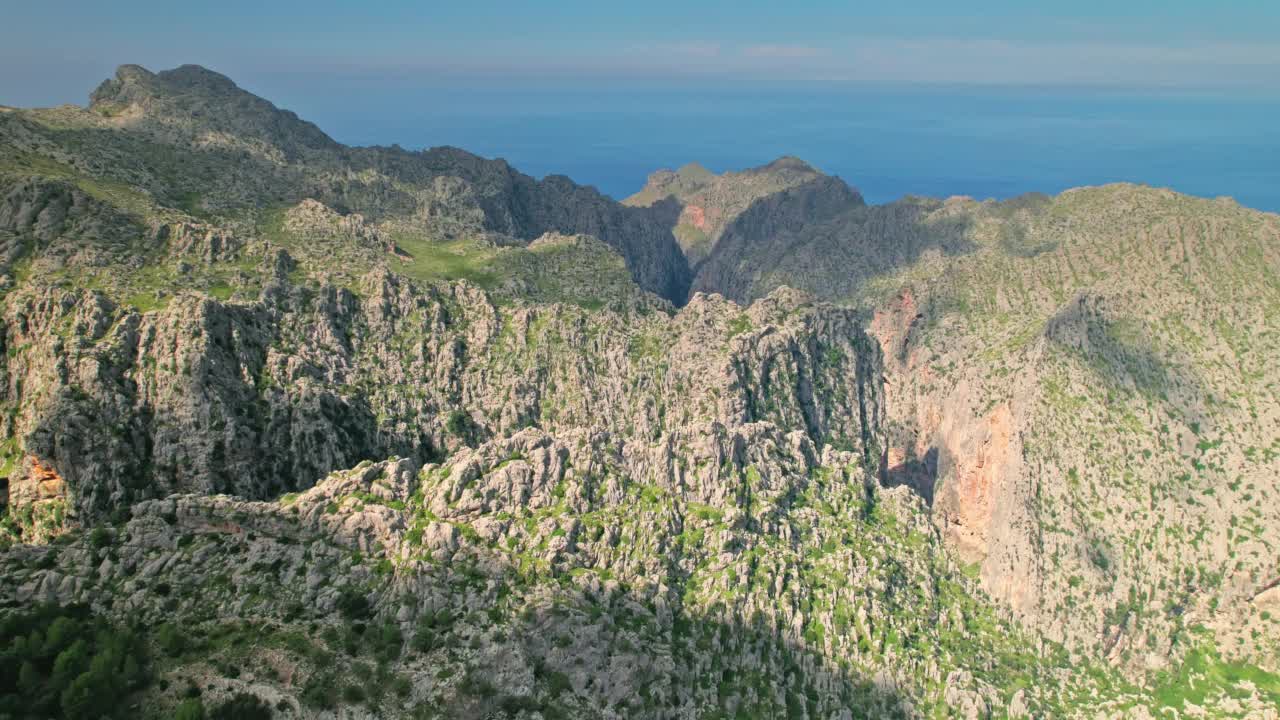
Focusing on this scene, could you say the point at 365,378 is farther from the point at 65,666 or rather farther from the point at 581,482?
the point at 65,666

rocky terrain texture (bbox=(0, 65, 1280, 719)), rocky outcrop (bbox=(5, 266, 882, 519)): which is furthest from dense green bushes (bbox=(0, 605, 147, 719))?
rocky outcrop (bbox=(5, 266, 882, 519))

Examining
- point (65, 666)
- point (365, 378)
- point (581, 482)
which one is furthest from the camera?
point (365, 378)

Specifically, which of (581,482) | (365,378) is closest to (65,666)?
(581,482)

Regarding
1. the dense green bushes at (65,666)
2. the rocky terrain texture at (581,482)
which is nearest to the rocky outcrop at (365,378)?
the rocky terrain texture at (581,482)

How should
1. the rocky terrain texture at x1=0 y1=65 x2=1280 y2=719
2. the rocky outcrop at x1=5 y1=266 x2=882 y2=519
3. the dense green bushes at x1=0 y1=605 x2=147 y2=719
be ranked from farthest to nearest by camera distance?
the rocky outcrop at x1=5 y1=266 x2=882 y2=519 → the rocky terrain texture at x1=0 y1=65 x2=1280 y2=719 → the dense green bushes at x1=0 y1=605 x2=147 y2=719

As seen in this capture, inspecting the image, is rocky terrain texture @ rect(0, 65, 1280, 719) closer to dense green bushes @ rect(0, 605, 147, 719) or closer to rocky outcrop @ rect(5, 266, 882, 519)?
rocky outcrop @ rect(5, 266, 882, 519)
